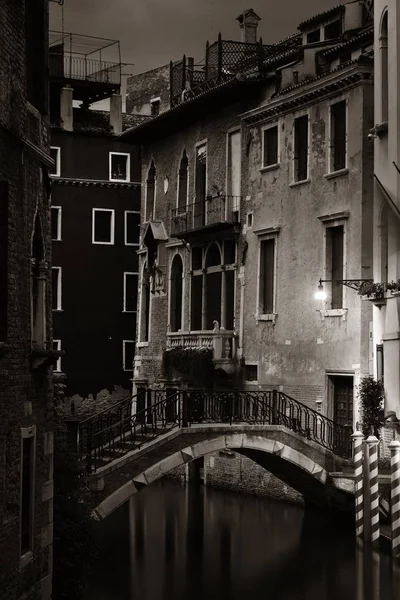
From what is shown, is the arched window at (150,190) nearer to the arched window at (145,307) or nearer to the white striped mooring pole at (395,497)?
the arched window at (145,307)

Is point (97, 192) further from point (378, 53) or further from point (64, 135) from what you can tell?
point (378, 53)

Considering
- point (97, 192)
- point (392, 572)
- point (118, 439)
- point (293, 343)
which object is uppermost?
point (97, 192)

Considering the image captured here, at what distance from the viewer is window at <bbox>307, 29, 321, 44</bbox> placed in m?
30.5

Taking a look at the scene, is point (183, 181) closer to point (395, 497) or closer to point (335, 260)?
point (335, 260)

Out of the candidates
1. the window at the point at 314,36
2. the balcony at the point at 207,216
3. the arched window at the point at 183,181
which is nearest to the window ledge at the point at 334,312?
the balcony at the point at 207,216

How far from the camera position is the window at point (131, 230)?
40.4 meters

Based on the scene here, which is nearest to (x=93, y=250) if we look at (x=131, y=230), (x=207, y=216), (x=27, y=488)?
(x=131, y=230)

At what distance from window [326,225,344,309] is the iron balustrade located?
235cm

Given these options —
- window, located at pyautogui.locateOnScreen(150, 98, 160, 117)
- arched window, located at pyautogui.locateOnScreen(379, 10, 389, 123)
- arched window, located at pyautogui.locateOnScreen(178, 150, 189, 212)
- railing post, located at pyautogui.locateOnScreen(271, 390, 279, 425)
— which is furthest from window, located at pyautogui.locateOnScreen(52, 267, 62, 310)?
arched window, located at pyautogui.locateOnScreen(379, 10, 389, 123)

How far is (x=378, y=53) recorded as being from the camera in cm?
2438

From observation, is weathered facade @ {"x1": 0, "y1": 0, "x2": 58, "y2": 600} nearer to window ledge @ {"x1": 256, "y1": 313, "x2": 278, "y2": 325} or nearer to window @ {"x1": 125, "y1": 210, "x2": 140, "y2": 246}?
window ledge @ {"x1": 256, "y1": 313, "x2": 278, "y2": 325}

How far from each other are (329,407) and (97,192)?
1598cm

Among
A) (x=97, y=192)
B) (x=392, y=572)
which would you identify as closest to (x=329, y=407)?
(x=392, y=572)

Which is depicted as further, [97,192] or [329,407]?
[97,192]
